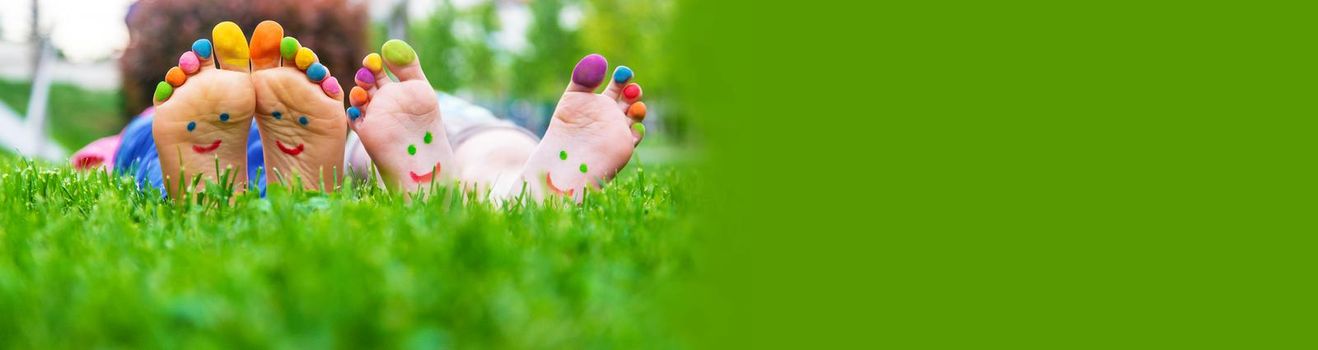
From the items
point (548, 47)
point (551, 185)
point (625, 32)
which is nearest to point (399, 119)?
point (551, 185)

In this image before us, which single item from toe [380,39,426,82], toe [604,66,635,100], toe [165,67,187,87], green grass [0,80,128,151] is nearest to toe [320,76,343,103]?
toe [380,39,426,82]

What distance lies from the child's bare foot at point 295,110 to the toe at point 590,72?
424 mm

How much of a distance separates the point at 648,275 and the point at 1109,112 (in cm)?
52

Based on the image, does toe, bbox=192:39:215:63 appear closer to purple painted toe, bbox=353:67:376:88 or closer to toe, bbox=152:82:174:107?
toe, bbox=152:82:174:107

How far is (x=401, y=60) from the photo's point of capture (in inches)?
72.8

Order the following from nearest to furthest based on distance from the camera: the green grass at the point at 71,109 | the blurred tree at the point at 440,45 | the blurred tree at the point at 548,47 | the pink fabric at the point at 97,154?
the pink fabric at the point at 97,154 < the green grass at the point at 71,109 < the blurred tree at the point at 548,47 < the blurred tree at the point at 440,45

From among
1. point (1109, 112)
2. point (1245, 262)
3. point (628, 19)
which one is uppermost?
point (628, 19)

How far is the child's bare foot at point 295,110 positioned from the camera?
1.75 metres

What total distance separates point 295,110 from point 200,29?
6.57 ft

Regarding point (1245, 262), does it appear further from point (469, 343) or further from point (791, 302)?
point (469, 343)

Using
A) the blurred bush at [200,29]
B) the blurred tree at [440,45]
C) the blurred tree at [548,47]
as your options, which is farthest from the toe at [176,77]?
the blurred tree at [440,45]

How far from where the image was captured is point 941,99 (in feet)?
2.50

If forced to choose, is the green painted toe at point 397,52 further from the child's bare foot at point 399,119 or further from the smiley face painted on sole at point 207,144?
the smiley face painted on sole at point 207,144

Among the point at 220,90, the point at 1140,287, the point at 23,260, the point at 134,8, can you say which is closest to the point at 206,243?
the point at 23,260
